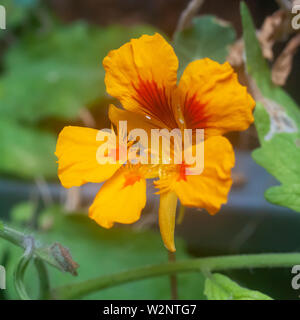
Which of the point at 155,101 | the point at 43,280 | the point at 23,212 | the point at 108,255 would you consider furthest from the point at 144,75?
the point at 23,212

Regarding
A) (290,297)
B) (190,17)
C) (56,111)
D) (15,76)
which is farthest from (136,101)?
(15,76)

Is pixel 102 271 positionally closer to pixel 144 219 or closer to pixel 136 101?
pixel 144 219

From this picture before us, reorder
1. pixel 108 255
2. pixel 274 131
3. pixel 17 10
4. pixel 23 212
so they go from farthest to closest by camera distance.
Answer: pixel 17 10, pixel 23 212, pixel 108 255, pixel 274 131

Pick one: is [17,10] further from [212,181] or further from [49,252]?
[212,181]

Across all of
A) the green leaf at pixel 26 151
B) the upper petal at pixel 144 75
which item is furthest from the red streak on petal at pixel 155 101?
the green leaf at pixel 26 151

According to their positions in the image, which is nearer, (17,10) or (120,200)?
(120,200)

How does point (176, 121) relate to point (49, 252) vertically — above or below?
above

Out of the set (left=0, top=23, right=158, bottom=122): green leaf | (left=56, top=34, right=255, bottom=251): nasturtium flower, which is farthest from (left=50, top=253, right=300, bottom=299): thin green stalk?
(left=0, top=23, right=158, bottom=122): green leaf
